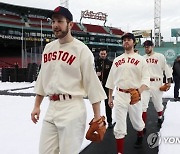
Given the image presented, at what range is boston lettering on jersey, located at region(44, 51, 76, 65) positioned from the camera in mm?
2726

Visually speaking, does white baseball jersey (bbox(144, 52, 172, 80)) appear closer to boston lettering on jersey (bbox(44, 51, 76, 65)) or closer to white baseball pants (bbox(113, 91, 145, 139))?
white baseball pants (bbox(113, 91, 145, 139))

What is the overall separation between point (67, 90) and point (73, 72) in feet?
0.60

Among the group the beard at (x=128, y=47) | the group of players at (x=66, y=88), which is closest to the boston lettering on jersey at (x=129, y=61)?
the beard at (x=128, y=47)

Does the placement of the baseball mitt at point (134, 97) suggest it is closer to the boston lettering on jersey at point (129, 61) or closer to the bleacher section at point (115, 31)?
the boston lettering on jersey at point (129, 61)

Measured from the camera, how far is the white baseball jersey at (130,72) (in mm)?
4680

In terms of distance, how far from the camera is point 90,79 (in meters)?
2.75

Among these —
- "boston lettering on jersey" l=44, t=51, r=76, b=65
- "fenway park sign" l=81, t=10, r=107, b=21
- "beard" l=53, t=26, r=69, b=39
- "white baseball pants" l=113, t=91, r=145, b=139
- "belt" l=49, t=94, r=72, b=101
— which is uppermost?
"fenway park sign" l=81, t=10, r=107, b=21

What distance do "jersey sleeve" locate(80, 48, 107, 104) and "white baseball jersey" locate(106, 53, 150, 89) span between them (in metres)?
1.99

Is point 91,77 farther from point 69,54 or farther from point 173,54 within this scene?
point 173,54

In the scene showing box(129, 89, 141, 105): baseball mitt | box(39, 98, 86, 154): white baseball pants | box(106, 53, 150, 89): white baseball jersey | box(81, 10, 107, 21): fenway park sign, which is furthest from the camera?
box(81, 10, 107, 21): fenway park sign

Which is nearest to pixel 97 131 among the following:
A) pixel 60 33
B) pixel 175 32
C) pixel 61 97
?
pixel 61 97

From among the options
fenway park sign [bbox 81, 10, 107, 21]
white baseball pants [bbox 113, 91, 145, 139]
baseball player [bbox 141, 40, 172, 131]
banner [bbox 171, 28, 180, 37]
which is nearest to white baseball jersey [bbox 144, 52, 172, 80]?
baseball player [bbox 141, 40, 172, 131]

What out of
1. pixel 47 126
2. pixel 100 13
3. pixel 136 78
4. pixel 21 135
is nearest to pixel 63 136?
pixel 47 126

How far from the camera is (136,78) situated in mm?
4750
